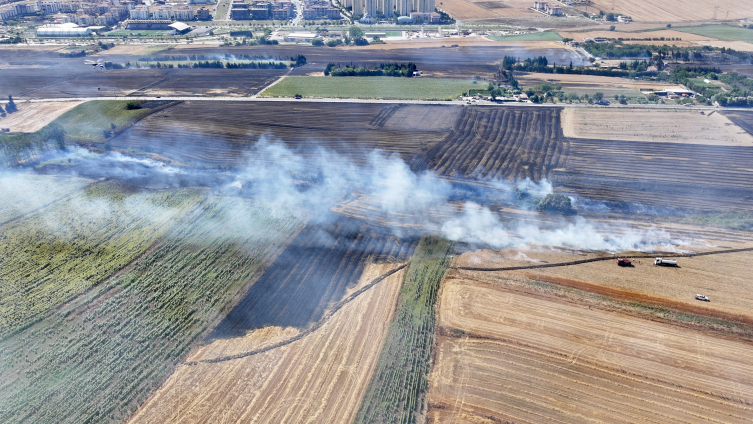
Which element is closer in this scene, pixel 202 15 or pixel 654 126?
pixel 654 126

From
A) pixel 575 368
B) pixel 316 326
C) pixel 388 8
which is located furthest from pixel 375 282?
pixel 388 8

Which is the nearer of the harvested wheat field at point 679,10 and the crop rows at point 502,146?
the crop rows at point 502,146

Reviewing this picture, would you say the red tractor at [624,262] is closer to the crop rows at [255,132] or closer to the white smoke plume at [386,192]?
the white smoke plume at [386,192]

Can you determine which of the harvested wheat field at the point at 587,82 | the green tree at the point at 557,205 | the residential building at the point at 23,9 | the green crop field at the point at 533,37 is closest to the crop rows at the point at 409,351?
the green tree at the point at 557,205

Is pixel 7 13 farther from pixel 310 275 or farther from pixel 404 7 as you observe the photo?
pixel 310 275

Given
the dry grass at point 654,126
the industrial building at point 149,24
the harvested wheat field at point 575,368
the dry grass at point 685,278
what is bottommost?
the harvested wheat field at point 575,368

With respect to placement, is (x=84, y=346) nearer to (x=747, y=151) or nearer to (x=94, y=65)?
(x=747, y=151)
